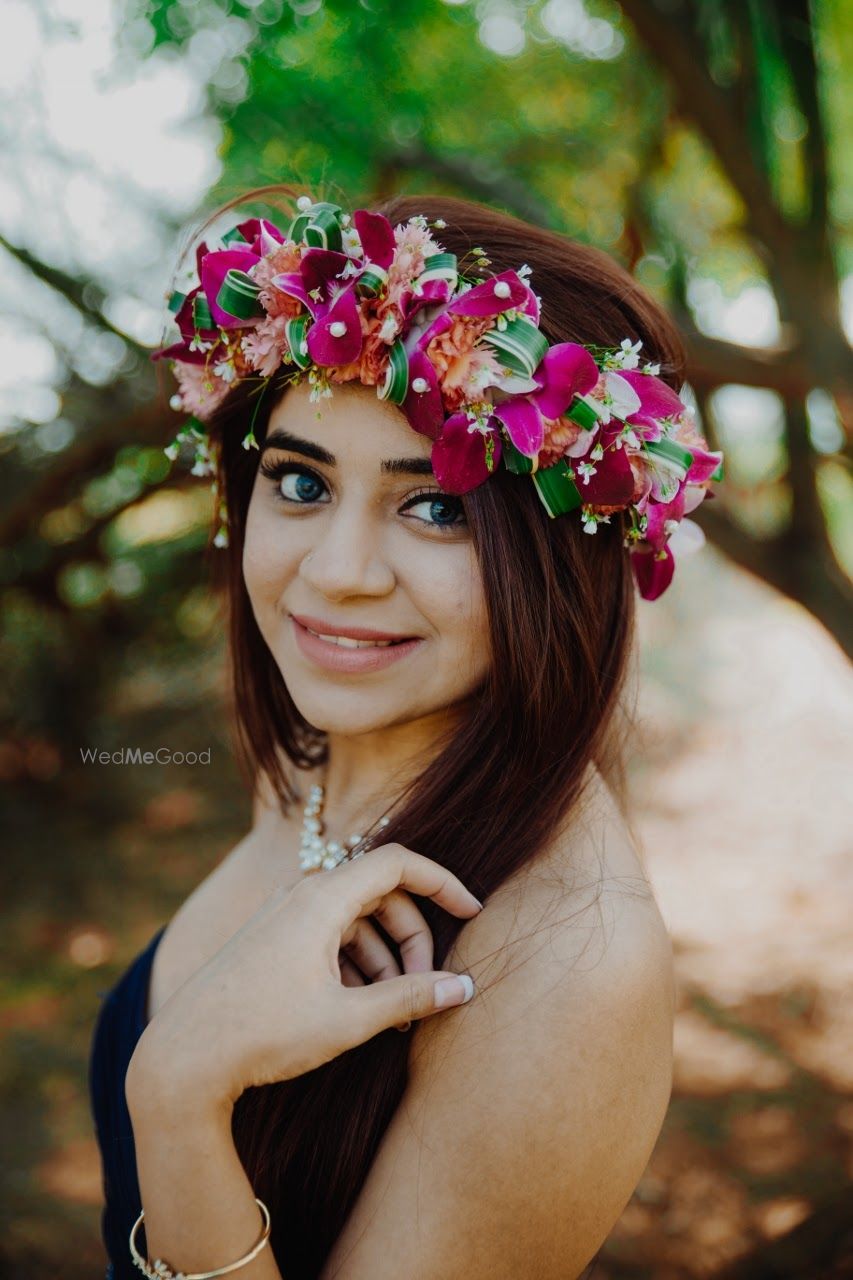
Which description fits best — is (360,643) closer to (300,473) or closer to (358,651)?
(358,651)

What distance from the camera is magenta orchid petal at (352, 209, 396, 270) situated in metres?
1.59

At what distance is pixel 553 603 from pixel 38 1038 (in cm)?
408

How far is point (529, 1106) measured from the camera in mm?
1323

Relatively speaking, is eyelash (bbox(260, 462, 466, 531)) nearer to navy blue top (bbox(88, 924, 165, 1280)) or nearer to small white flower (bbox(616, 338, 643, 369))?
small white flower (bbox(616, 338, 643, 369))

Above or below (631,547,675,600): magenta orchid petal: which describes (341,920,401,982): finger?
below

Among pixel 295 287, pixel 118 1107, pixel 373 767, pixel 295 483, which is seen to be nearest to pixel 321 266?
pixel 295 287

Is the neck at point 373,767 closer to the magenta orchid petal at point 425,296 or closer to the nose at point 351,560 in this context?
the nose at point 351,560

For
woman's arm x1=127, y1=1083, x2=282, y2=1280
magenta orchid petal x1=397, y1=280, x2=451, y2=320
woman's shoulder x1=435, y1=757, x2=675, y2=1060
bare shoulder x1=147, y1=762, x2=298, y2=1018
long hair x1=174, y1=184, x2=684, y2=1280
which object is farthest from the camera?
bare shoulder x1=147, y1=762, x2=298, y2=1018

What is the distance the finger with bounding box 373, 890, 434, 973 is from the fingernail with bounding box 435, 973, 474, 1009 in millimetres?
61

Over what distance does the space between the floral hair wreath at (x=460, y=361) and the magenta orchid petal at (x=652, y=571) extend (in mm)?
153

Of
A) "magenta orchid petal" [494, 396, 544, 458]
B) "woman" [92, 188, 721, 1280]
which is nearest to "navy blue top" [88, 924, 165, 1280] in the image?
"woman" [92, 188, 721, 1280]

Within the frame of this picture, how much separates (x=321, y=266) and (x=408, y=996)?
1150 millimetres

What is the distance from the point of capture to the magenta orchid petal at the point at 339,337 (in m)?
1.58

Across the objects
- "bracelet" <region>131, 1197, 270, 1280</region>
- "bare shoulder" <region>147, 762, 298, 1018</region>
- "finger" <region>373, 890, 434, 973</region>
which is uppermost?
"finger" <region>373, 890, 434, 973</region>
